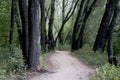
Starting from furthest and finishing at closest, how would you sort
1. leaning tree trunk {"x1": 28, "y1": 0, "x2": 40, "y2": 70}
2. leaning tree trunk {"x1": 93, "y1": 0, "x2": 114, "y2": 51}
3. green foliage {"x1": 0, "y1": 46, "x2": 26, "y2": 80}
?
1. leaning tree trunk {"x1": 93, "y1": 0, "x2": 114, "y2": 51}
2. leaning tree trunk {"x1": 28, "y1": 0, "x2": 40, "y2": 70}
3. green foliage {"x1": 0, "y1": 46, "x2": 26, "y2": 80}

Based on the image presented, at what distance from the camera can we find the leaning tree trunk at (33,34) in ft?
39.0

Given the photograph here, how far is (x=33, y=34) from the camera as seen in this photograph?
1203 centimetres

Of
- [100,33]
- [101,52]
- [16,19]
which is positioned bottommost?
[101,52]

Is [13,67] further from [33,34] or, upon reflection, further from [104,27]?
[104,27]

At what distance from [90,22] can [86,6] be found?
6614 millimetres

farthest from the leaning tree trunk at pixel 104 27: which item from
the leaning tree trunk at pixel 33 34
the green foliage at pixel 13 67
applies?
the green foliage at pixel 13 67

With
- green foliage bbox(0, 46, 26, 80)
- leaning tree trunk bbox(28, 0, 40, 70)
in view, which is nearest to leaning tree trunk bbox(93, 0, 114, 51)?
leaning tree trunk bbox(28, 0, 40, 70)

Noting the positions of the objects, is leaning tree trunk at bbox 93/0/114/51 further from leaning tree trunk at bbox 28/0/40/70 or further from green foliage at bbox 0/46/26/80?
green foliage at bbox 0/46/26/80

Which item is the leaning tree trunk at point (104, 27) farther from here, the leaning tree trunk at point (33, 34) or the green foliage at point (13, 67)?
the green foliage at point (13, 67)

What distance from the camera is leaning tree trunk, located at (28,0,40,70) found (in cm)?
1190

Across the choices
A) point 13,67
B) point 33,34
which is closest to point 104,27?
point 33,34

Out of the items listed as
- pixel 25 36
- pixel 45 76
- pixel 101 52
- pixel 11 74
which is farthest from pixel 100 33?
pixel 11 74

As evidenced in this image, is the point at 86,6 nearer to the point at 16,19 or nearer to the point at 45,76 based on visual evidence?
the point at 16,19

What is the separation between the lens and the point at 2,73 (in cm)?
930
